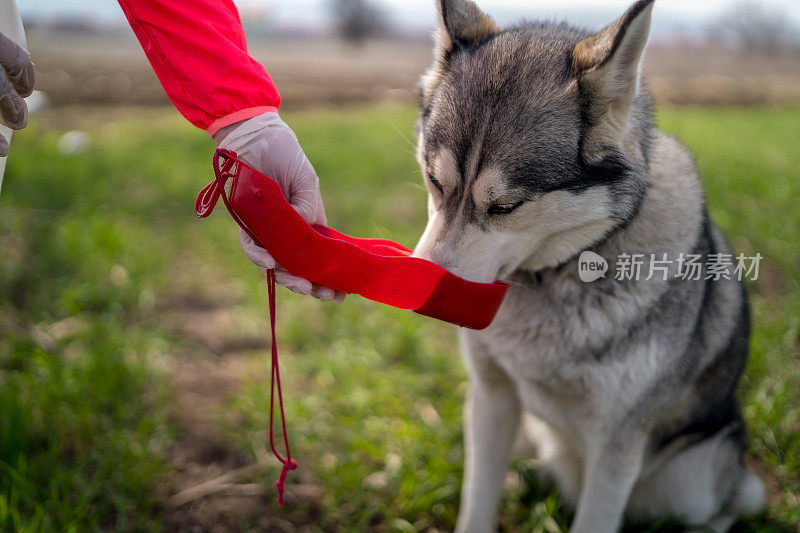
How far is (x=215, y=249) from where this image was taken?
4.64 m

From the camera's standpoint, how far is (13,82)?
1662 millimetres

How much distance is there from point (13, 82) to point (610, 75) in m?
1.74

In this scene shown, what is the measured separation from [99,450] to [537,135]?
7.62 feet

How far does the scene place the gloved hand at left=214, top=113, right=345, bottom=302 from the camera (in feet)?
5.65

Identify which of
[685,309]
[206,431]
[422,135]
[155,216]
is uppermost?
[422,135]

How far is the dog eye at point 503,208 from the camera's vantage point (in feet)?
5.52

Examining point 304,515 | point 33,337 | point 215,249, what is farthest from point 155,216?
point 304,515

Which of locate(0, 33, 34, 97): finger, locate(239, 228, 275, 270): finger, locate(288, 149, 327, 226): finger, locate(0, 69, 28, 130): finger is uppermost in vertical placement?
locate(0, 33, 34, 97): finger

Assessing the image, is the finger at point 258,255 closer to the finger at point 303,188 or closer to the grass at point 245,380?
the finger at point 303,188

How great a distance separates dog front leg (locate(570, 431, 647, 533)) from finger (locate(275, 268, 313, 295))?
118 cm

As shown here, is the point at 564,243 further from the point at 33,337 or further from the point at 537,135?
the point at 33,337

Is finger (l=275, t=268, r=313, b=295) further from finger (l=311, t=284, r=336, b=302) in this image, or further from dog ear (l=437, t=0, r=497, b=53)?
dog ear (l=437, t=0, r=497, b=53)

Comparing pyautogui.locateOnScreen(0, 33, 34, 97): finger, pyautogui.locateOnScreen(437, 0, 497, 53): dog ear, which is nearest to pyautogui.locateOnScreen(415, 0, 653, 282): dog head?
pyautogui.locateOnScreen(437, 0, 497, 53): dog ear

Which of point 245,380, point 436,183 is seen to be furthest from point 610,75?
point 245,380
